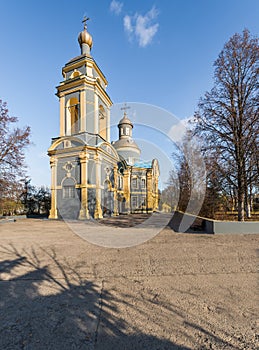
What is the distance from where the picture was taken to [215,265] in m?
4.83

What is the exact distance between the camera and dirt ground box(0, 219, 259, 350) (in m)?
2.33

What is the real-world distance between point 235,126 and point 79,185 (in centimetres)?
1478

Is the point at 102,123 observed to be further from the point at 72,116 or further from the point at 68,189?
the point at 68,189

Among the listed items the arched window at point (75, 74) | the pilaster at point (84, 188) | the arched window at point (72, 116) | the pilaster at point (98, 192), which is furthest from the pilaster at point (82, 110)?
the pilaster at point (98, 192)

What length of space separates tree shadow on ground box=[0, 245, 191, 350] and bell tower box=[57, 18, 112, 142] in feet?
58.3

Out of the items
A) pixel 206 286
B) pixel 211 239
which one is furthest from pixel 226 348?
pixel 211 239

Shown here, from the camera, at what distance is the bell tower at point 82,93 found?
2041 cm

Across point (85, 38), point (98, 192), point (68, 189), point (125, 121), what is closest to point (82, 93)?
point (85, 38)

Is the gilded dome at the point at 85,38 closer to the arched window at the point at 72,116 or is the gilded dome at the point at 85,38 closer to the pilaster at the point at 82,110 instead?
the arched window at the point at 72,116

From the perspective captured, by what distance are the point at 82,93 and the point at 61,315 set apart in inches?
842

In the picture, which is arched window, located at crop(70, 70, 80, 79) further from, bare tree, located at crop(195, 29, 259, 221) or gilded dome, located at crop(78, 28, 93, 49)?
bare tree, located at crop(195, 29, 259, 221)

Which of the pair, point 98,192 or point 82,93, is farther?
point 82,93

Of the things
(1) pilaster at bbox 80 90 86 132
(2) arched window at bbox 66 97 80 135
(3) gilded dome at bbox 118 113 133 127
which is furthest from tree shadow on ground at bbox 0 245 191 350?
(3) gilded dome at bbox 118 113 133 127

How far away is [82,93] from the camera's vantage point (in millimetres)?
20391
